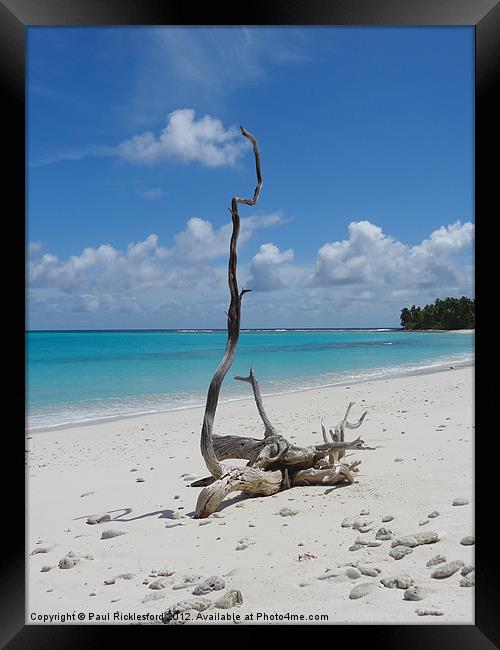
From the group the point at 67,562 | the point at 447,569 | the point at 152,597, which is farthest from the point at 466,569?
the point at 67,562

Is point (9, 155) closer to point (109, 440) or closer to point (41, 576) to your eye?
point (41, 576)

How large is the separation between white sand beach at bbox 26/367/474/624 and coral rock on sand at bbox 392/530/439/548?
3 centimetres

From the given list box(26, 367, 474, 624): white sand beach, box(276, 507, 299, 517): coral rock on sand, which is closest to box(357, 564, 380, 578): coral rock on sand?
box(26, 367, 474, 624): white sand beach

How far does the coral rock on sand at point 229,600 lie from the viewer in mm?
2492

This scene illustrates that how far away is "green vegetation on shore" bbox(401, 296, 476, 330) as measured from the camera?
161 feet

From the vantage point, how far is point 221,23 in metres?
2.22

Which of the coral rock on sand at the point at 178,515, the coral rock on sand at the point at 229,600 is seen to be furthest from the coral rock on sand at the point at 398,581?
the coral rock on sand at the point at 178,515

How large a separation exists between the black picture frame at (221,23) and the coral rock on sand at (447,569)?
0.43 meters

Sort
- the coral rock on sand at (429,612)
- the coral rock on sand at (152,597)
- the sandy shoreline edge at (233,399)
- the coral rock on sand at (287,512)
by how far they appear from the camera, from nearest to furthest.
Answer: the coral rock on sand at (429,612)
the coral rock on sand at (152,597)
the coral rock on sand at (287,512)
the sandy shoreline edge at (233,399)

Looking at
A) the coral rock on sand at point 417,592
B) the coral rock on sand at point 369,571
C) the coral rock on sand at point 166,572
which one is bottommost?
the coral rock on sand at point 166,572

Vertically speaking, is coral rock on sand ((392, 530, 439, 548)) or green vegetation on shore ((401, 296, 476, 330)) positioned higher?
green vegetation on shore ((401, 296, 476, 330))

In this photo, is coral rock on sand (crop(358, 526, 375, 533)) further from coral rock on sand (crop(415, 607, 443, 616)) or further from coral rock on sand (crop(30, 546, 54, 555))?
coral rock on sand (crop(30, 546, 54, 555))

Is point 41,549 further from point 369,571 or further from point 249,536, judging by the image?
point 369,571

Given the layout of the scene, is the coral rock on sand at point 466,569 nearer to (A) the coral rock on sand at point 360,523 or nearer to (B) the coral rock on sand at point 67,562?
(A) the coral rock on sand at point 360,523
